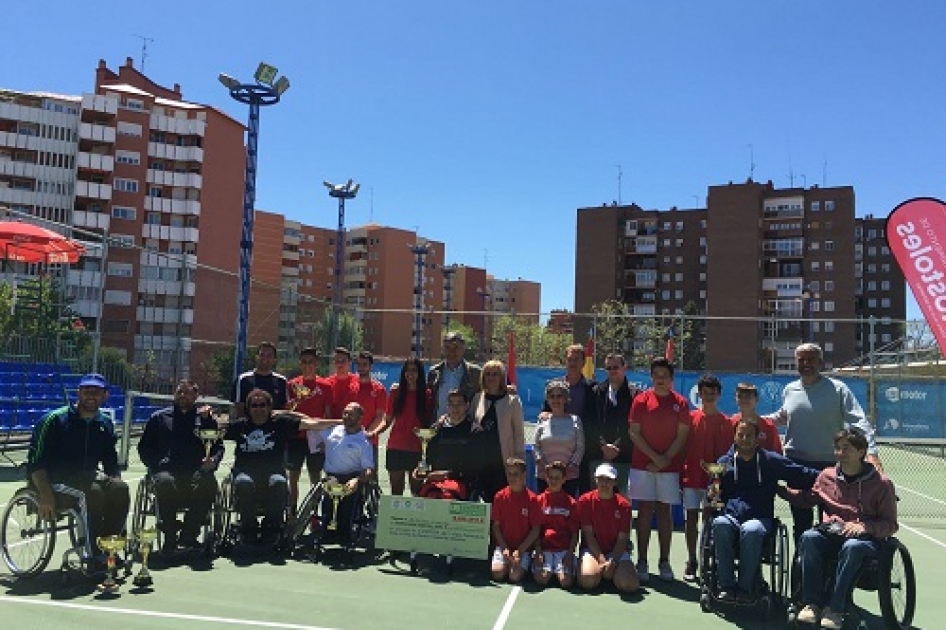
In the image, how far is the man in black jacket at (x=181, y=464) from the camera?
19.9 ft

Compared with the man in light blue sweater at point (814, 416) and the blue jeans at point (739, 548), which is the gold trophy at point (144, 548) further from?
the man in light blue sweater at point (814, 416)

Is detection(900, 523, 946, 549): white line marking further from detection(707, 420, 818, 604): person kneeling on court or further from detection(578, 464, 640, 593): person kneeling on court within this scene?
detection(578, 464, 640, 593): person kneeling on court

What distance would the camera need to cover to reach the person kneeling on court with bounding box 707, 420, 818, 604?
5023mm

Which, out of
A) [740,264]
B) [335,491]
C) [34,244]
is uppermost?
[740,264]

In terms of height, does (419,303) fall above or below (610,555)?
above

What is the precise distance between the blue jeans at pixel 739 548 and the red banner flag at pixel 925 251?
6331 millimetres

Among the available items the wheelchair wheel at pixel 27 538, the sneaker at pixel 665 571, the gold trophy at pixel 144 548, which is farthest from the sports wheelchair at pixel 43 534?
the sneaker at pixel 665 571

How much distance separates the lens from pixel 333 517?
21.2 feet

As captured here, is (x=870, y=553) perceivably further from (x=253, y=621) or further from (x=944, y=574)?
(x=253, y=621)

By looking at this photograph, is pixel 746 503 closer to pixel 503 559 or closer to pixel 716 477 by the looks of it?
pixel 716 477

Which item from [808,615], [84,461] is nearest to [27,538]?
[84,461]

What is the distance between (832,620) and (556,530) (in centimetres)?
196

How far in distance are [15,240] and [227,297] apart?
38829mm

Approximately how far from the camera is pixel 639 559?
19.6 ft
